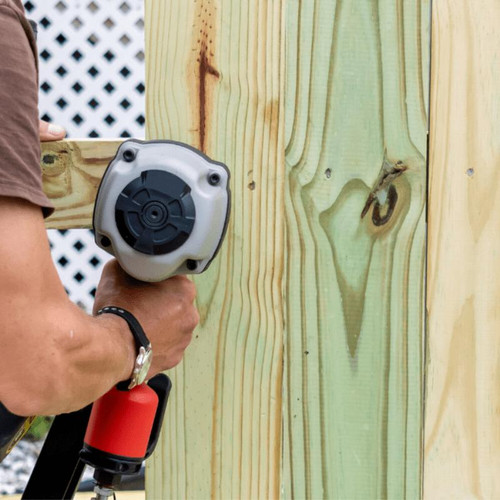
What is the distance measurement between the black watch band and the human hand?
2 cm

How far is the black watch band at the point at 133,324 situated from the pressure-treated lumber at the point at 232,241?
0.18 m

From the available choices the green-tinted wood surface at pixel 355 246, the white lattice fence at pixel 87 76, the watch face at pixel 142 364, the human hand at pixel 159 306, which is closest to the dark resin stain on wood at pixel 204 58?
the green-tinted wood surface at pixel 355 246

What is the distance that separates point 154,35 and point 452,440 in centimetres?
83

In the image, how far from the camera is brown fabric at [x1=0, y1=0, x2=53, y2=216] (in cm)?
97

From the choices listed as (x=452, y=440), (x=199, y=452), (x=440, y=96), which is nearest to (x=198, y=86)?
(x=440, y=96)

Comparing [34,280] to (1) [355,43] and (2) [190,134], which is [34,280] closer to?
(2) [190,134]

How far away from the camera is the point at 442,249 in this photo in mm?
1329

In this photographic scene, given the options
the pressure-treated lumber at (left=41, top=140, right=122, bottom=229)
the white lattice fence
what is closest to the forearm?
the pressure-treated lumber at (left=41, top=140, right=122, bottom=229)

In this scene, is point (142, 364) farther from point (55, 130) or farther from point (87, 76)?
point (87, 76)

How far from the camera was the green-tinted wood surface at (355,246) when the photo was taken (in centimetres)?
131

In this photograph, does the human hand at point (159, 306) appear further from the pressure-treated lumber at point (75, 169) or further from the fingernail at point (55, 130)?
the fingernail at point (55, 130)

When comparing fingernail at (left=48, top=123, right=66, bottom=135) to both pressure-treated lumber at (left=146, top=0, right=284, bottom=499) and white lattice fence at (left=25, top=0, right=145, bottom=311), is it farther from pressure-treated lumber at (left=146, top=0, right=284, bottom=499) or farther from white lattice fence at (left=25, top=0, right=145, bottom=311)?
white lattice fence at (left=25, top=0, right=145, bottom=311)

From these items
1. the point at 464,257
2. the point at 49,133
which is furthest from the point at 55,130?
the point at 464,257

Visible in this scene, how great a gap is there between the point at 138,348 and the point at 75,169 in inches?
12.6
